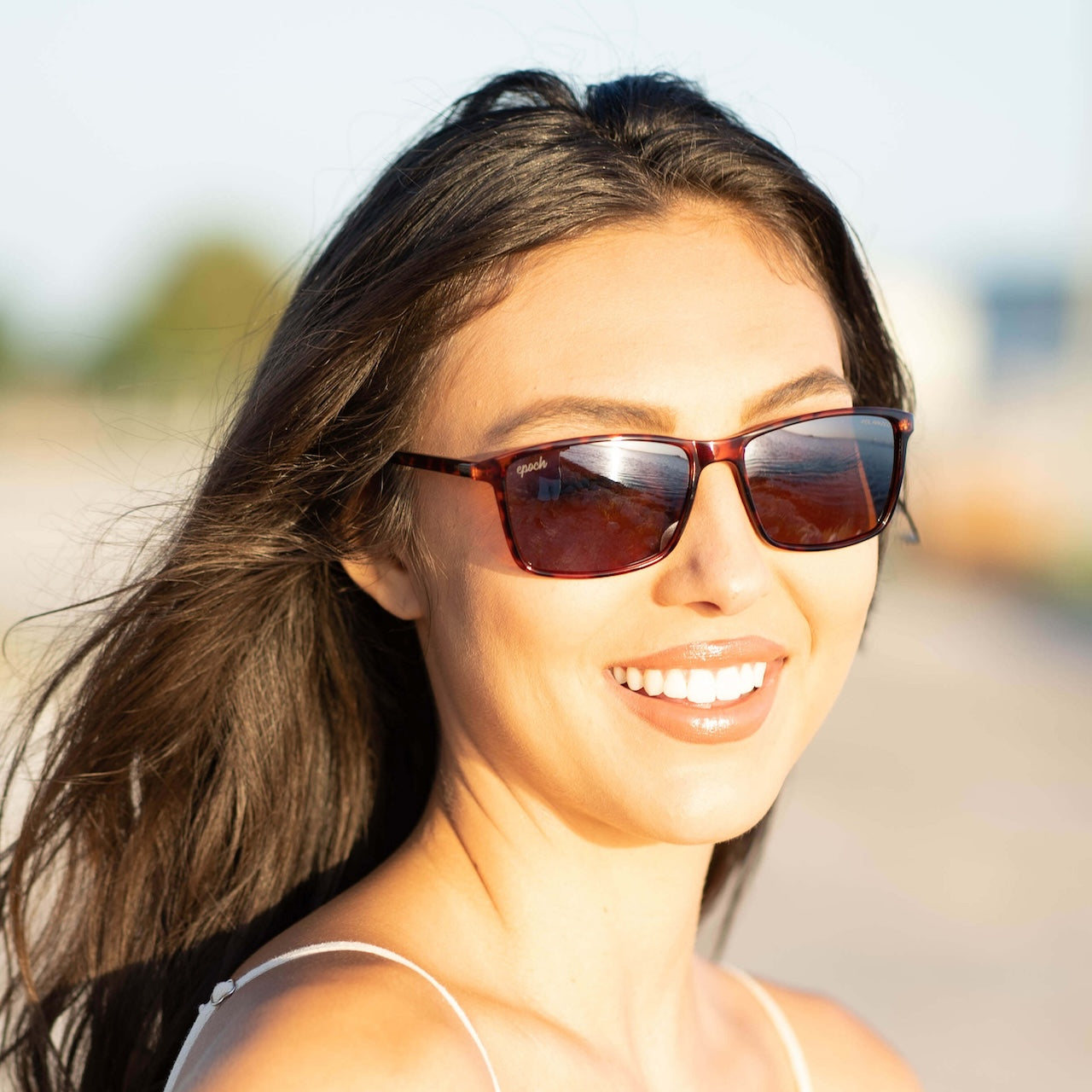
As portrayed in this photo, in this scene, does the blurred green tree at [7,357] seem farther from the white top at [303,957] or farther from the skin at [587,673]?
the white top at [303,957]

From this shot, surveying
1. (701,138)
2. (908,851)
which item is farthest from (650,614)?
(908,851)

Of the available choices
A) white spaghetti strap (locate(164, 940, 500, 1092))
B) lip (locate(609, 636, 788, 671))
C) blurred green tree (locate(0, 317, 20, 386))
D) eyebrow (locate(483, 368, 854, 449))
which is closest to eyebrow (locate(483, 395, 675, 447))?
eyebrow (locate(483, 368, 854, 449))

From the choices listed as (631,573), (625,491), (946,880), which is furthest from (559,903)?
(946,880)

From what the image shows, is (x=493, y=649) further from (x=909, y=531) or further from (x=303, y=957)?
(x=909, y=531)

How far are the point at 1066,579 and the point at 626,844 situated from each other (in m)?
17.7

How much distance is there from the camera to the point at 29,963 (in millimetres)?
2264

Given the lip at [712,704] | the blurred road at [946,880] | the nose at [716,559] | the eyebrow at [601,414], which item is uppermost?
the eyebrow at [601,414]

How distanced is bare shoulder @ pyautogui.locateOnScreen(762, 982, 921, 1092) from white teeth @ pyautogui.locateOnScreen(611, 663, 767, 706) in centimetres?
84

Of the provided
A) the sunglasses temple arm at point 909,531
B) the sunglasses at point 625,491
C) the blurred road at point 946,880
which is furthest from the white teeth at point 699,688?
the blurred road at point 946,880

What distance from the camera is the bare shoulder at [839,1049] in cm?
237

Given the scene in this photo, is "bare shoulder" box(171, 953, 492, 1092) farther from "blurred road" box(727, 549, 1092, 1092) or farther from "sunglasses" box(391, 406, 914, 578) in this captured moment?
"blurred road" box(727, 549, 1092, 1092)

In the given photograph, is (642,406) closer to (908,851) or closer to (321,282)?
(321,282)

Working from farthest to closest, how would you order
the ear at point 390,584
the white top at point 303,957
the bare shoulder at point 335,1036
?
the ear at point 390,584 < the white top at point 303,957 < the bare shoulder at point 335,1036

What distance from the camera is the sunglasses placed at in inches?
72.8
